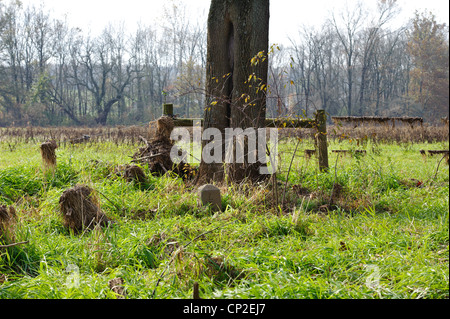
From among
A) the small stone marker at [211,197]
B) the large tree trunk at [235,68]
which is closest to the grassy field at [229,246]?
the small stone marker at [211,197]

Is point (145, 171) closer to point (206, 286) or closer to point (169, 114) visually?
point (169, 114)

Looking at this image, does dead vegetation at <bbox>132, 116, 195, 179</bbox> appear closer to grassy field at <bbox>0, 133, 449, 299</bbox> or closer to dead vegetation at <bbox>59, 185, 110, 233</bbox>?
grassy field at <bbox>0, 133, 449, 299</bbox>

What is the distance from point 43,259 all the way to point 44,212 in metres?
1.42

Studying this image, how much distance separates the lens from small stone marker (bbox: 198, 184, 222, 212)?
4449mm

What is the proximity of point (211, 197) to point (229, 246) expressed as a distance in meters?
1.35

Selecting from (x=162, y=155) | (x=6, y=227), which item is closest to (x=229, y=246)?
(x=6, y=227)

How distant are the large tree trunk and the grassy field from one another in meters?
0.53

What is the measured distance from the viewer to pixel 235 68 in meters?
5.62

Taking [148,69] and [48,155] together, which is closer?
[48,155]

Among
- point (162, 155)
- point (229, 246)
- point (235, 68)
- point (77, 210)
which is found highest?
point (235, 68)

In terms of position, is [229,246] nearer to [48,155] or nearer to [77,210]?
[77,210]

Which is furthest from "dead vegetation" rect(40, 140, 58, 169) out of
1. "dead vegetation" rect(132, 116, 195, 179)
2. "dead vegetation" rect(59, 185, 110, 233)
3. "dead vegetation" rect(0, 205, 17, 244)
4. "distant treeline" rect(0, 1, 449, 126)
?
"distant treeline" rect(0, 1, 449, 126)
